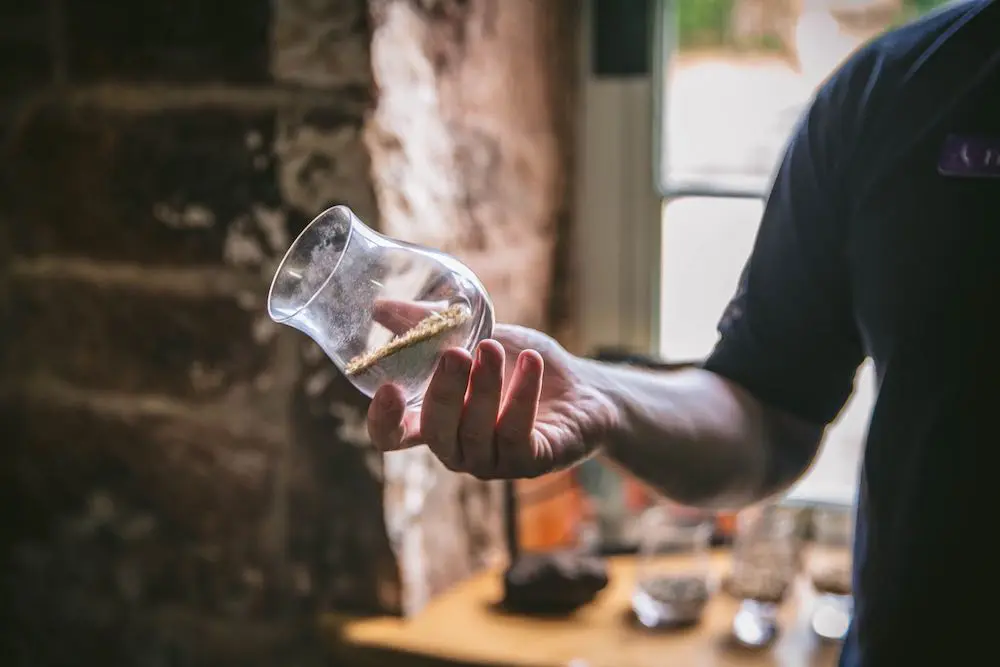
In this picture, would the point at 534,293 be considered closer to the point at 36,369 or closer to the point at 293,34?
the point at 293,34

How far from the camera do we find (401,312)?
765 mm

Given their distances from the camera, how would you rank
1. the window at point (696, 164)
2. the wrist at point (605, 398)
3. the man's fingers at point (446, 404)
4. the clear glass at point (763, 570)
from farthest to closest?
the window at point (696, 164)
the clear glass at point (763, 570)
the wrist at point (605, 398)
the man's fingers at point (446, 404)

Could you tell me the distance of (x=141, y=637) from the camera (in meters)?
1.55

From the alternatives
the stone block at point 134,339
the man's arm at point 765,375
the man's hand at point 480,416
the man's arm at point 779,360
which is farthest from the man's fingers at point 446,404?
the stone block at point 134,339

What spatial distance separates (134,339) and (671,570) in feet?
2.59

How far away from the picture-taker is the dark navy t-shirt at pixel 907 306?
36.0 inches

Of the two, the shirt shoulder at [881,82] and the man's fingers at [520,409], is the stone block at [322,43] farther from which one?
the man's fingers at [520,409]

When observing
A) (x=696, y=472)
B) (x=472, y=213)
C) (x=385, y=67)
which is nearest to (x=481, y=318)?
(x=696, y=472)

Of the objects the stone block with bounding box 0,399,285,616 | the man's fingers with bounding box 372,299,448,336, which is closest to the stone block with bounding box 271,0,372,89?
the stone block with bounding box 0,399,285,616

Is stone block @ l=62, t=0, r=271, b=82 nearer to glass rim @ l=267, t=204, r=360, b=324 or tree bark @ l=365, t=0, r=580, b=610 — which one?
tree bark @ l=365, t=0, r=580, b=610

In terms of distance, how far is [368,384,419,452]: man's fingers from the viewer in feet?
2.44

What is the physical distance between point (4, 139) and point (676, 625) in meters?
1.13

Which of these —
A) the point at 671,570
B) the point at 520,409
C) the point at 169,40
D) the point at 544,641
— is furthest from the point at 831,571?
the point at 169,40

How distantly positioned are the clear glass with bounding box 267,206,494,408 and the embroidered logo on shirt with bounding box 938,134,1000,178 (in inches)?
17.5
